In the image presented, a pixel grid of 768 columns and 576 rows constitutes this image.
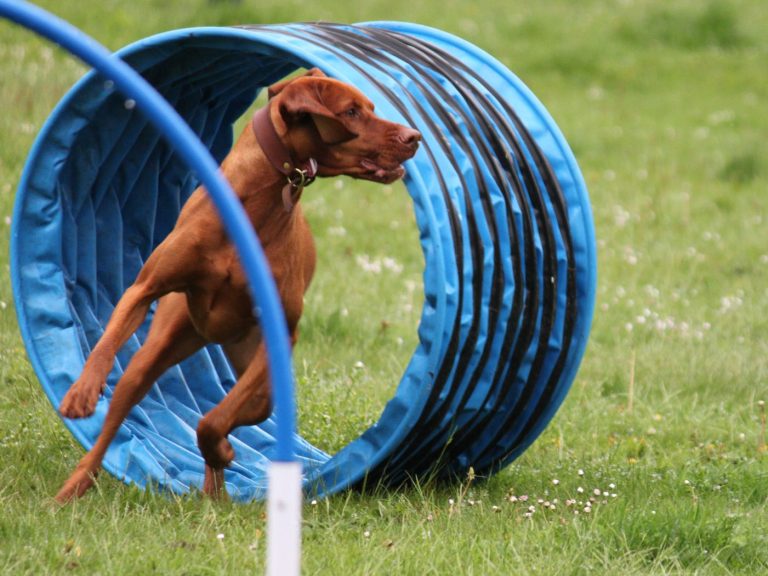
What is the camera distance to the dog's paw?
3.83 meters

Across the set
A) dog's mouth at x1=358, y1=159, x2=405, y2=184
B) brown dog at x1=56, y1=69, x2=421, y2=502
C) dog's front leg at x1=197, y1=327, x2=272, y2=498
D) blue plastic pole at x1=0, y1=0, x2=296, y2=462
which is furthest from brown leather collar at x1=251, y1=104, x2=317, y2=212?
blue plastic pole at x1=0, y1=0, x2=296, y2=462

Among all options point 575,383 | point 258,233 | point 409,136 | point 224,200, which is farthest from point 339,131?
point 575,383

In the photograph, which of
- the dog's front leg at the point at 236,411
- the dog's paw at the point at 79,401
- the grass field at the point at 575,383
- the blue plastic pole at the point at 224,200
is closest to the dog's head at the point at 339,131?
the dog's front leg at the point at 236,411

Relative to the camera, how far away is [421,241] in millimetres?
3812

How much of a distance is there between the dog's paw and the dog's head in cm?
100

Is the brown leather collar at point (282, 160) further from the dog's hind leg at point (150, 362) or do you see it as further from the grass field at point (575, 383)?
the grass field at point (575, 383)

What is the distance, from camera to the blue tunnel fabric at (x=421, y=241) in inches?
155

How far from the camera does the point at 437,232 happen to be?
3803mm

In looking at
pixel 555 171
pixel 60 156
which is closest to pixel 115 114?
pixel 60 156

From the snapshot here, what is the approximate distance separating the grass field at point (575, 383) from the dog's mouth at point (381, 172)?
106 centimetres

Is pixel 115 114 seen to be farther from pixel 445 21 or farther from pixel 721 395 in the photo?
pixel 445 21

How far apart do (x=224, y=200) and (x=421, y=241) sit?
4.81 ft

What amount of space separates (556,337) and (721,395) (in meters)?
1.86

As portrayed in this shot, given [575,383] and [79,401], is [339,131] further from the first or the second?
[575,383]
